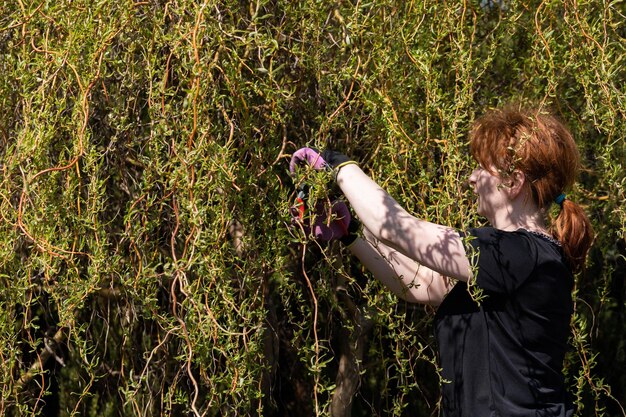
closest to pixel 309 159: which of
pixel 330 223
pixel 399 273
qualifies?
pixel 330 223

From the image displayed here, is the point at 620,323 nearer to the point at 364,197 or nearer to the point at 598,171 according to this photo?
the point at 598,171

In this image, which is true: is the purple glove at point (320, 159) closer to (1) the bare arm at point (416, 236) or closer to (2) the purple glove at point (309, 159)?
(2) the purple glove at point (309, 159)

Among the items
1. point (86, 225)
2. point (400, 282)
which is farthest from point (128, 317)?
point (400, 282)

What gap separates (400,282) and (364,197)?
0.97 ft

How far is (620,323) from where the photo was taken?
3.66 metres

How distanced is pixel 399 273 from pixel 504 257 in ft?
1.22

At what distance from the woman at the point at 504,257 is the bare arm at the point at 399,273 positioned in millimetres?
134

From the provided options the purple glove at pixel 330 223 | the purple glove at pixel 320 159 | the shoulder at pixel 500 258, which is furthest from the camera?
the purple glove at pixel 330 223

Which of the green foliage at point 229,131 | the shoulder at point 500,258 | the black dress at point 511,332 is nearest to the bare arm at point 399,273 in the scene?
the green foliage at point 229,131

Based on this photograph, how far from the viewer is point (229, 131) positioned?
231cm

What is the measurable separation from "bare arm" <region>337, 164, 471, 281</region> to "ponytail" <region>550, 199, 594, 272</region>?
0.27 m

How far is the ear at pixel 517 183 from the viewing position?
2.09 m

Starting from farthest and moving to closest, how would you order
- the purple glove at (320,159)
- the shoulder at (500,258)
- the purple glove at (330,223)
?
1. the purple glove at (330,223)
2. the purple glove at (320,159)
3. the shoulder at (500,258)

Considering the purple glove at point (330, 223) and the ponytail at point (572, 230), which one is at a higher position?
the ponytail at point (572, 230)
